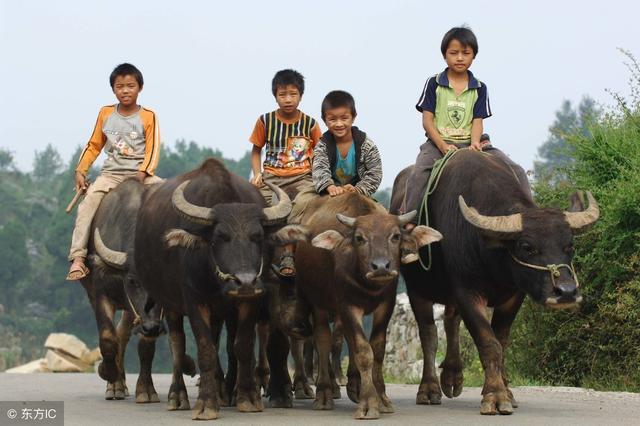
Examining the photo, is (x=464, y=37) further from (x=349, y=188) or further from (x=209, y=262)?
(x=209, y=262)

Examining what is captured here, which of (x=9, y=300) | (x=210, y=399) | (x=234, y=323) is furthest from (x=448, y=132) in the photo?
(x=9, y=300)

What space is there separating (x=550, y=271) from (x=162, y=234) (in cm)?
356

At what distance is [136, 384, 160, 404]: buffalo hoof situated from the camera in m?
11.8

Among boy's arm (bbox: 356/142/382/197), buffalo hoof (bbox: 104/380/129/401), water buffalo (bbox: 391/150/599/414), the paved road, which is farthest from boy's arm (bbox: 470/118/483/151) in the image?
buffalo hoof (bbox: 104/380/129/401)

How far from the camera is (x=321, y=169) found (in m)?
11.4

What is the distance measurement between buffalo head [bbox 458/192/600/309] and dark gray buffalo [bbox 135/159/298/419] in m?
1.72

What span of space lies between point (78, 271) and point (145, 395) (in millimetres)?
1759

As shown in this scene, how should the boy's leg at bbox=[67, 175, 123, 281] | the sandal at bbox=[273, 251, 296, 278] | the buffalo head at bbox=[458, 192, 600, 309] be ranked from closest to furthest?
the buffalo head at bbox=[458, 192, 600, 309]
the sandal at bbox=[273, 251, 296, 278]
the boy's leg at bbox=[67, 175, 123, 281]

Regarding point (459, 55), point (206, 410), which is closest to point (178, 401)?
point (206, 410)

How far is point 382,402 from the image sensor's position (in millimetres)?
10203

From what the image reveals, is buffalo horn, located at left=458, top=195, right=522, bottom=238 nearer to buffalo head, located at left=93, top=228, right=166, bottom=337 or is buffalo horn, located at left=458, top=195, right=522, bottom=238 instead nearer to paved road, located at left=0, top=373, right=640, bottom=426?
paved road, located at left=0, top=373, right=640, bottom=426

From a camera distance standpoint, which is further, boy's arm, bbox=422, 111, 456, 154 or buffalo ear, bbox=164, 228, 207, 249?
boy's arm, bbox=422, 111, 456, 154

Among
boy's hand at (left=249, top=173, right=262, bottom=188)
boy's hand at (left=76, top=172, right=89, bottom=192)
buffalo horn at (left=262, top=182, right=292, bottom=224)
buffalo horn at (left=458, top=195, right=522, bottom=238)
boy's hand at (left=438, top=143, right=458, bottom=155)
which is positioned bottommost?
buffalo horn at (left=458, top=195, right=522, bottom=238)

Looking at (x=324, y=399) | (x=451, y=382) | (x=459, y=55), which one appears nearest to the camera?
(x=324, y=399)
